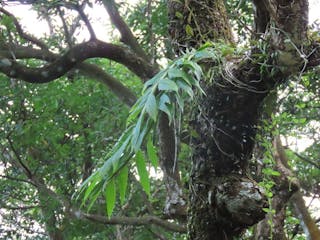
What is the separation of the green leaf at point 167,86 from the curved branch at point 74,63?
237 cm

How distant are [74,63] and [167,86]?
245 cm

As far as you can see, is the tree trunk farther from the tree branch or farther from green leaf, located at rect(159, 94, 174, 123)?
green leaf, located at rect(159, 94, 174, 123)

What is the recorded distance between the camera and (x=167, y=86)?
1.51 m

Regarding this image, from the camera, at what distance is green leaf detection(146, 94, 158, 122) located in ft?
4.73

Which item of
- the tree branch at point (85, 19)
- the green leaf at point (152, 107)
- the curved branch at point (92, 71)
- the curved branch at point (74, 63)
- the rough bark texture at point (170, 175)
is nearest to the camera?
the green leaf at point (152, 107)

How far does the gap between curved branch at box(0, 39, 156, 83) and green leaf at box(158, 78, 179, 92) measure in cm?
237

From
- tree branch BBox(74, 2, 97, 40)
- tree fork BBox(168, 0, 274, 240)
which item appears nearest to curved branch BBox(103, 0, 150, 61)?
tree branch BBox(74, 2, 97, 40)

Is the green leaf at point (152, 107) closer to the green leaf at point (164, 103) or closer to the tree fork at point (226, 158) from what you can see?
the green leaf at point (164, 103)

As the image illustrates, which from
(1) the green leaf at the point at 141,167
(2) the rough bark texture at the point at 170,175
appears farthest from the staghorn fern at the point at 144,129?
(2) the rough bark texture at the point at 170,175

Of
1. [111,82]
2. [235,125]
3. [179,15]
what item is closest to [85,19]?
[111,82]

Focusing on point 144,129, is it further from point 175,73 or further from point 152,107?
point 175,73

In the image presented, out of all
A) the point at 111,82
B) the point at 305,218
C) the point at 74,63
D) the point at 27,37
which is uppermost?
the point at 27,37

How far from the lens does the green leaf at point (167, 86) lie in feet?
4.90

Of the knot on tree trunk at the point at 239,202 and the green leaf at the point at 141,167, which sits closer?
the green leaf at the point at 141,167
